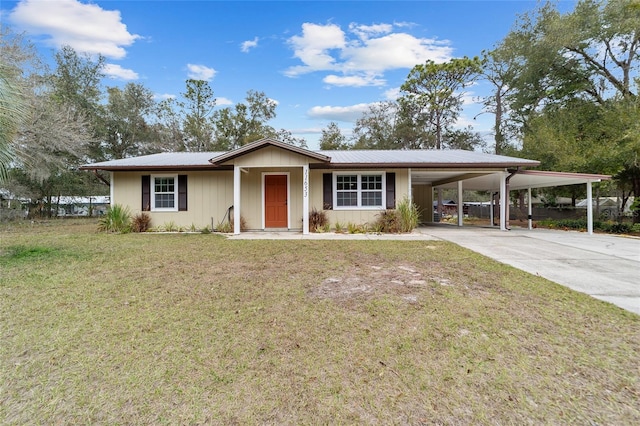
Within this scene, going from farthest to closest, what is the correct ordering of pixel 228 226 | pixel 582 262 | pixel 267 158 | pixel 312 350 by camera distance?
pixel 228 226 < pixel 267 158 < pixel 582 262 < pixel 312 350

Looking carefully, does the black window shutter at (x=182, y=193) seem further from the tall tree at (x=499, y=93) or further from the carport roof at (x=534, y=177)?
the tall tree at (x=499, y=93)

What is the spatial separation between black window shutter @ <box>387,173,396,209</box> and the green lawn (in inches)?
260

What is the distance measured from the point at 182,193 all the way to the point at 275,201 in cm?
370

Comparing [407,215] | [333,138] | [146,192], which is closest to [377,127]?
[333,138]

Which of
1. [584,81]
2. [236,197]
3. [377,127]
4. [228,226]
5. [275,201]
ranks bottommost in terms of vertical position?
[228,226]

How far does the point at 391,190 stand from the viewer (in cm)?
1146

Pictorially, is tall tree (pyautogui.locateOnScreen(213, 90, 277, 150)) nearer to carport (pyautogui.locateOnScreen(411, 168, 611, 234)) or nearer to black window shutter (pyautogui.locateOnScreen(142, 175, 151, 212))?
black window shutter (pyautogui.locateOnScreen(142, 175, 151, 212))

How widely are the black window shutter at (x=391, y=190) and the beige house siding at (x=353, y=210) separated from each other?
125 mm

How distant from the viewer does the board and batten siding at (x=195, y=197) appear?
459 inches

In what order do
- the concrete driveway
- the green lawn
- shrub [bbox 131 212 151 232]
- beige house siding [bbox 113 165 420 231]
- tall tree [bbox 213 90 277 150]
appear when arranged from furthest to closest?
tall tree [bbox 213 90 277 150], beige house siding [bbox 113 165 420 231], shrub [bbox 131 212 151 232], the concrete driveway, the green lawn

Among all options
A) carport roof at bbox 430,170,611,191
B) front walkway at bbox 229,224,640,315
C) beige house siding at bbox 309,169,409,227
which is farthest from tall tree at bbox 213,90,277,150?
front walkway at bbox 229,224,640,315

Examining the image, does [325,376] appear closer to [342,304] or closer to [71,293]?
[342,304]

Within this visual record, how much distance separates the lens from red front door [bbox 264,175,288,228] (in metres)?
11.8

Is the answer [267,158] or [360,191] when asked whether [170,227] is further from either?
[360,191]
